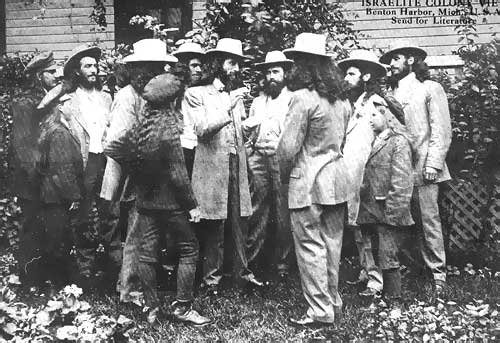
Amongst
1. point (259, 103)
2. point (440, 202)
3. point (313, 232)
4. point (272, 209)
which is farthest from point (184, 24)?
point (313, 232)

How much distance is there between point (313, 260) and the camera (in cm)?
451

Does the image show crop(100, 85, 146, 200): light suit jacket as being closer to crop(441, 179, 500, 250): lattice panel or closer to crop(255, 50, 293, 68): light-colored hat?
crop(255, 50, 293, 68): light-colored hat

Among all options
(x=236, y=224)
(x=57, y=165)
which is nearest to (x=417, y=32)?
(x=236, y=224)

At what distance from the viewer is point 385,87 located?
6.64 meters

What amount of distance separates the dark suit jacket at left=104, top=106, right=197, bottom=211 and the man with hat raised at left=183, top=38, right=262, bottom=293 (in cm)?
79

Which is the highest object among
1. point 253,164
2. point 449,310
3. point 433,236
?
point 253,164

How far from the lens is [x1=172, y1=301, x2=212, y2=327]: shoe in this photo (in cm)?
472

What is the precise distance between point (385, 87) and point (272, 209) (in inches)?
69.1

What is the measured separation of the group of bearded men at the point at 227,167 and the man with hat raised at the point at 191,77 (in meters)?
0.02

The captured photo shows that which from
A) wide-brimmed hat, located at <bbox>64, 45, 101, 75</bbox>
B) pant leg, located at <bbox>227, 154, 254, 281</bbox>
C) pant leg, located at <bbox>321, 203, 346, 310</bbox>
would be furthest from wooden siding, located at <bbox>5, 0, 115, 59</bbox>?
pant leg, located at <bbox>321, 203, 346, 310</bbox>

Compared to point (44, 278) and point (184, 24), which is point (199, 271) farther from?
point (184, 24)

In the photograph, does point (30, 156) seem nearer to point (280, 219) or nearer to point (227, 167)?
point (227, 167)

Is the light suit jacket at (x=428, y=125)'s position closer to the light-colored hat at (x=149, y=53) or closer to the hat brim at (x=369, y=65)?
the hat brim at (x=369, y=65)

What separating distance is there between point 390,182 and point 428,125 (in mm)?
1005
